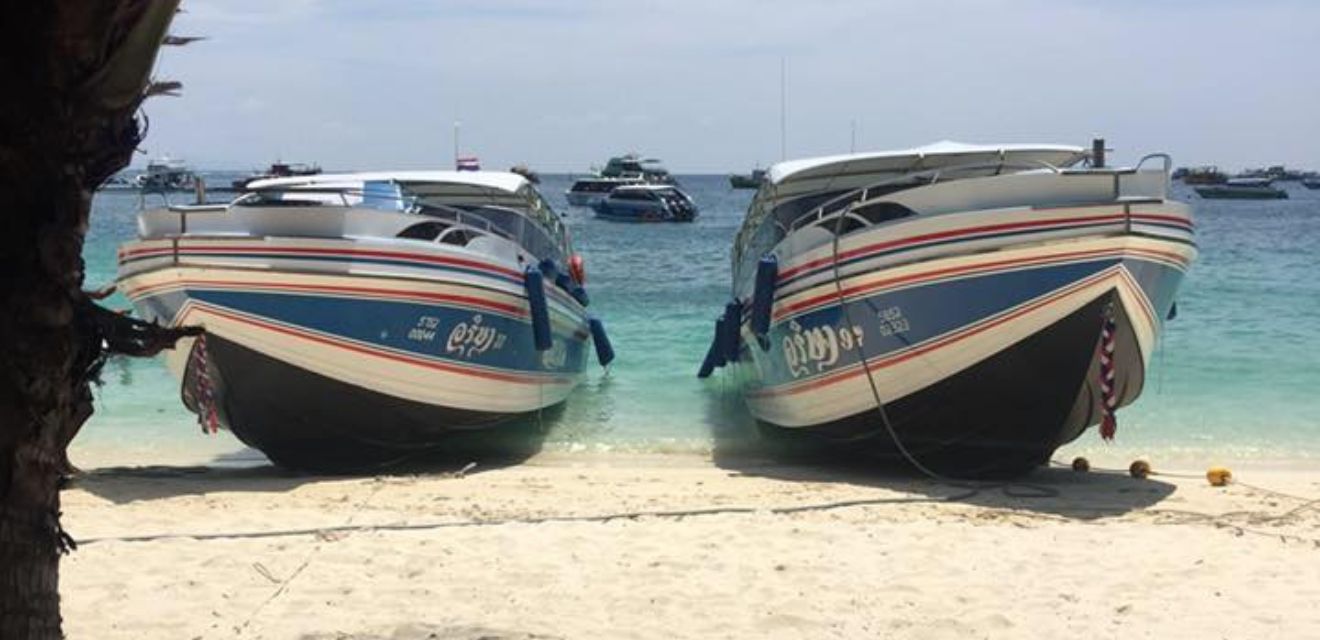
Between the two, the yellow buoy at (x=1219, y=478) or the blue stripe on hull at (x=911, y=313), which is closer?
the blue stripe on hull at (x=911, y=313)

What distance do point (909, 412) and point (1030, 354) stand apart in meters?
1.04

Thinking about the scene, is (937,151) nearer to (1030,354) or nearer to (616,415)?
(1030,354)

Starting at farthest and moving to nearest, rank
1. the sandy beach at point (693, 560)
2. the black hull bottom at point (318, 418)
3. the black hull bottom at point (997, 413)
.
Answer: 1. the black hull bottom at point (318, 418)
2. the black hull bottom at point (997, 413)
3. the sandy beach at point (693, 560)

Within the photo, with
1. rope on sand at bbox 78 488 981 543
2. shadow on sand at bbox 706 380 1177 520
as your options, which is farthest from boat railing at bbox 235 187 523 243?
shadow on sand at bbox 706 380 1177 520

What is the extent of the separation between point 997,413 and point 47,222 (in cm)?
679

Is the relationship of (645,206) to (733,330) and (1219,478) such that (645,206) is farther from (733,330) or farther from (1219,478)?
(1219,478)

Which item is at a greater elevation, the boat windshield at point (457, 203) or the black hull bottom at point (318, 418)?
the boat windshield at point (457, 203)

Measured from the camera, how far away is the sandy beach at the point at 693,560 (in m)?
5.72

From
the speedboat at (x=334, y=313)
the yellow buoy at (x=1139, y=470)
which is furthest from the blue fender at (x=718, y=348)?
the yellow buoy at (x=1139, y=470)

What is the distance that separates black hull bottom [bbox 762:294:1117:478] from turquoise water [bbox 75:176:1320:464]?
303cm

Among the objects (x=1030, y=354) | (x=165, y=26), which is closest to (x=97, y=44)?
(x=165, y=26)

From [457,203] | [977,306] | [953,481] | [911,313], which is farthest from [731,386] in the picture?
[977,306]

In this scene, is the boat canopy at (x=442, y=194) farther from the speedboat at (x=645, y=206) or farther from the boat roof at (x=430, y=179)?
the speedboat at (x=645, y=206)

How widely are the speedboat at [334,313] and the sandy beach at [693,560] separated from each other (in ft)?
1.69
